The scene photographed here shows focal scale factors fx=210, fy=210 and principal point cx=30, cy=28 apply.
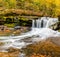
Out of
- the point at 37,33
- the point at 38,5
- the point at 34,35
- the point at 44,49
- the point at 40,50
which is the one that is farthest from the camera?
the point at 38,5

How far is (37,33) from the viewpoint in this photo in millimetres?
16609

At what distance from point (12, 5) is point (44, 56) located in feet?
44.2

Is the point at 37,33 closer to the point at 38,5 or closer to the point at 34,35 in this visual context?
the point at 34,35

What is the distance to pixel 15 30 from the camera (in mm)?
17344

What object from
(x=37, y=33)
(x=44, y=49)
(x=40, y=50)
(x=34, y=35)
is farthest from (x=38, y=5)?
(x=40, y=50)

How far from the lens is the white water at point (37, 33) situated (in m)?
12.9

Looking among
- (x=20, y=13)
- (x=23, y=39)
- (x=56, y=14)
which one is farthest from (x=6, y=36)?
(x=56, y=14)

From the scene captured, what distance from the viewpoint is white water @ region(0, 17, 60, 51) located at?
42.4 ft

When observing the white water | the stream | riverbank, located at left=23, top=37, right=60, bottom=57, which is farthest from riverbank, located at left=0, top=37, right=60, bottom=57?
the white water

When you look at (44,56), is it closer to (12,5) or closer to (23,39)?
(23,39)

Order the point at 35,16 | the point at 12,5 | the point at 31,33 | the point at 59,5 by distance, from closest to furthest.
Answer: the point at 31,33
the point at 35,16
the point at 59,5
the point at 12,5

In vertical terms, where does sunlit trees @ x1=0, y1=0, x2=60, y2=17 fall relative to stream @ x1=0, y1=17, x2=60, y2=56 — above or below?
above

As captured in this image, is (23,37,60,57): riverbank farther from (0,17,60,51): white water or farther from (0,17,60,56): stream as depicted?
(0,17,60,51): white water

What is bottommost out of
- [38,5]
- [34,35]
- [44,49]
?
[34,35]
